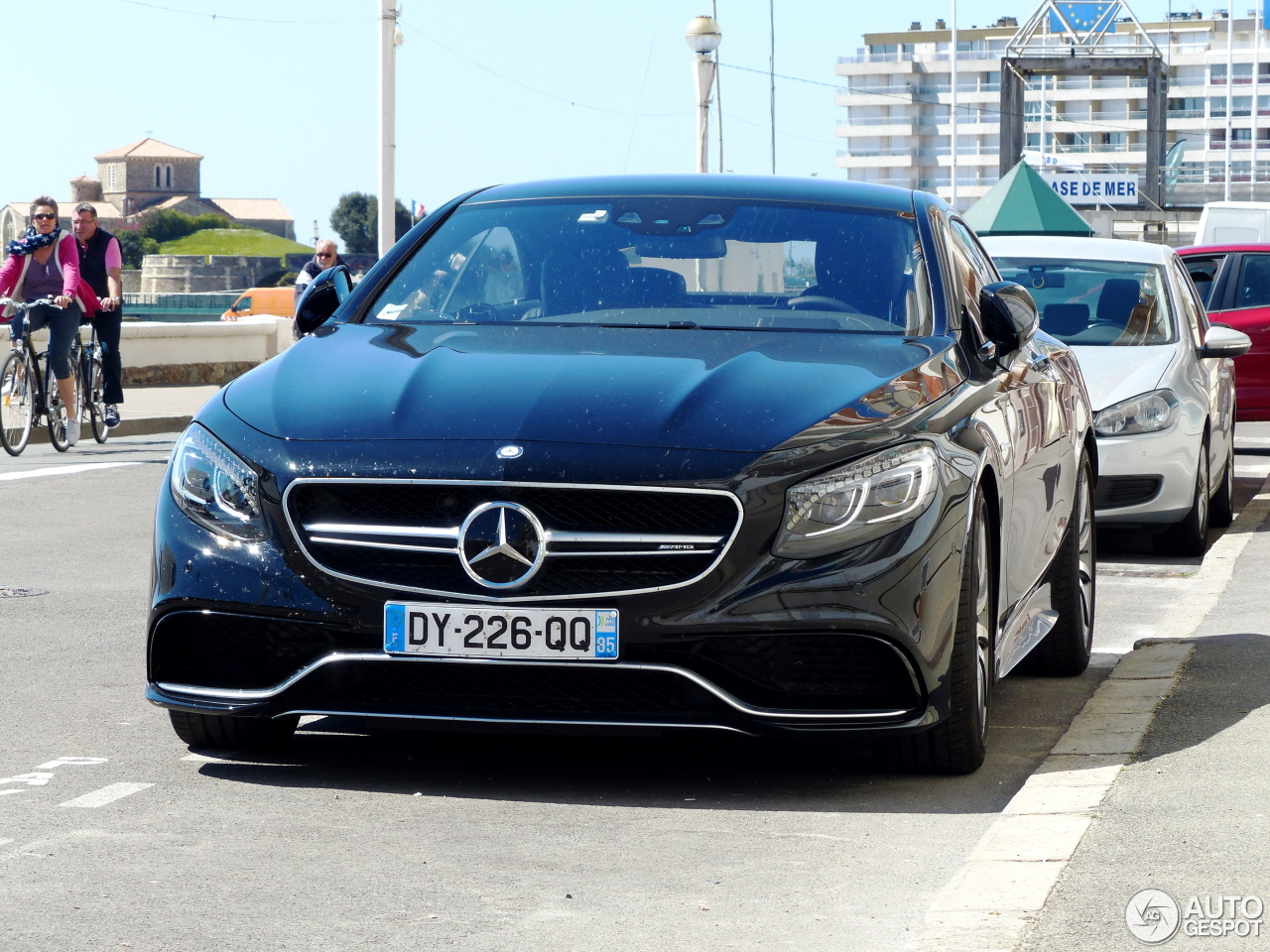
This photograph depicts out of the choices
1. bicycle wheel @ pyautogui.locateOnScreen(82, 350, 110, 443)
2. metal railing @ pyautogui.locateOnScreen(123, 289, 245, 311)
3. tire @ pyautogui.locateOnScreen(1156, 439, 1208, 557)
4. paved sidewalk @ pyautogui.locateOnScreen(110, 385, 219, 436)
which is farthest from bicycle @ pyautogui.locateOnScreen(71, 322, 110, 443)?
metal railing @ pyautogui.locateOnScreen(123, 289, 245, 311)

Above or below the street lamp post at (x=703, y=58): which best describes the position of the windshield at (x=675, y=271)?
below

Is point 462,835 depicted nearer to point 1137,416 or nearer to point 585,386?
point 585,386

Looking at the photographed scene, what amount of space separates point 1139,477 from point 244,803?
640 cm

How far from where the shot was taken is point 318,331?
5664 millimetres

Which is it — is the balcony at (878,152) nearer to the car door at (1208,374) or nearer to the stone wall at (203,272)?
the stone wall at (203,272)

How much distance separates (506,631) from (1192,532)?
6.57 metres

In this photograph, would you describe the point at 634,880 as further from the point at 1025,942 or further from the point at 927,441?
the point at 927,441

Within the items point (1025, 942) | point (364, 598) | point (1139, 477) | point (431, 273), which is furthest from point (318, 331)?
point (1139, 477)

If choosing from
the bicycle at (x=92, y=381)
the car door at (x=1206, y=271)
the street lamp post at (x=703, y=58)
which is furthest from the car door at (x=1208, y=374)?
the street lamp post at (x=703, y=58)

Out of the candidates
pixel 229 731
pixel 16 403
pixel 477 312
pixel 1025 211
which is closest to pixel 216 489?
pixel 229 731

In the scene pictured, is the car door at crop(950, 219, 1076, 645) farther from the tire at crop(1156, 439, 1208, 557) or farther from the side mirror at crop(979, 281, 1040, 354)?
the tire at crop(1156, 439, 1208, 557)

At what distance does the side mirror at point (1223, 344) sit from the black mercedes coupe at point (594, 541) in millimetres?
5831

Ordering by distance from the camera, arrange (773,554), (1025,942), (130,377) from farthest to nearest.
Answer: (130,377) < (773,554) < (1025,942)

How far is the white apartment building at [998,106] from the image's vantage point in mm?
173125
